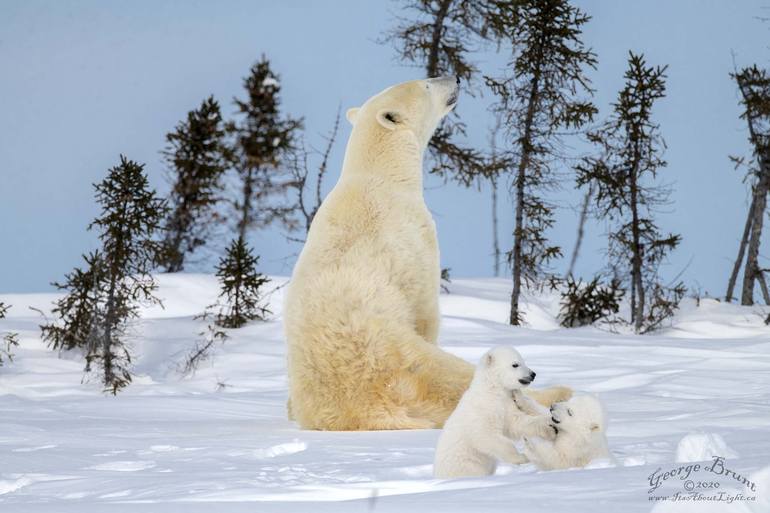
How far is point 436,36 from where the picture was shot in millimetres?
17297

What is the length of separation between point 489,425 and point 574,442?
1.06 feet

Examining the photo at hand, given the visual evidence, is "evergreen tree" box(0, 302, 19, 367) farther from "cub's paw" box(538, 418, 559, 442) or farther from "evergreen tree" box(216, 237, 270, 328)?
"cub's paw" box(538, 418, 559, 442)

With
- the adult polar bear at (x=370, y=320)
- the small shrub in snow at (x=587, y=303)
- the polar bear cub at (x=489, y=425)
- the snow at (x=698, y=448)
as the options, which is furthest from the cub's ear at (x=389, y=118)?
the small shrub in snow at (x=587, y=303)

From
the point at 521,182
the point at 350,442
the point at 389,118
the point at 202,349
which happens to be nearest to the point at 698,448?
the point at 350,442

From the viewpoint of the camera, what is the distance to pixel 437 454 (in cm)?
347

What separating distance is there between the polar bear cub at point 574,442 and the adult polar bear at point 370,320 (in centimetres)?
159

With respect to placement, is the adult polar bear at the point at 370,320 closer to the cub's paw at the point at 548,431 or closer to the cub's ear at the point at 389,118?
the cub's ear at the point at 389,118

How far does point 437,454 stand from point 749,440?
1.49 metres

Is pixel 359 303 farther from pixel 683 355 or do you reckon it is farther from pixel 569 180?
pixel 569 180

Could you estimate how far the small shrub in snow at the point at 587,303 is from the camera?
17.3 m

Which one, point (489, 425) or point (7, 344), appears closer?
point (489, 425)

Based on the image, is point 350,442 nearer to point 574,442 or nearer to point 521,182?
point 574,442

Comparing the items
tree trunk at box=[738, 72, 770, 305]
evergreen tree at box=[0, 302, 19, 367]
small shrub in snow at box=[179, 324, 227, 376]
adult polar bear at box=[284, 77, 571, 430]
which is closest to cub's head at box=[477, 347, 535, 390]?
adult polar bear at box=[284, 77, 571, 430]

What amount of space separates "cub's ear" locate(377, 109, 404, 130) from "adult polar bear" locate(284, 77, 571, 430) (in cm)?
42
